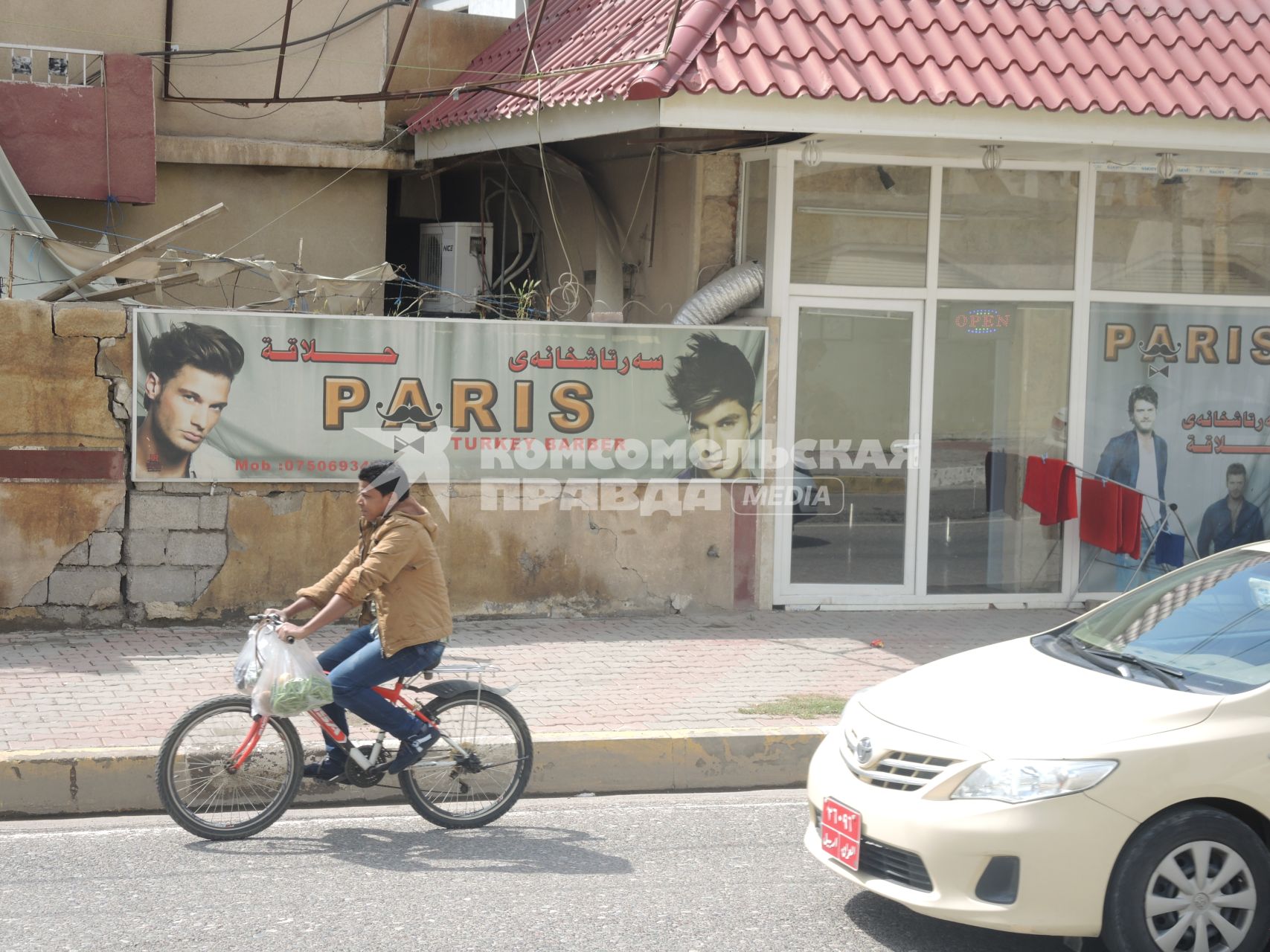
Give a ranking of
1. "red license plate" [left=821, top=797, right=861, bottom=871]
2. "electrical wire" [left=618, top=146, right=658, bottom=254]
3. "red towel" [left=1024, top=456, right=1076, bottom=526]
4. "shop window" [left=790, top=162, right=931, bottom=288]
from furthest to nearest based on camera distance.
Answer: "electrical wire" [left=618, top=146, right=658, bottom=254] < "red towel" [left=1024, top=456, right=1076, bottom=526] < "shop window" [left=790, top=162, right=931, bottom=288] < "red license plate" [left=821, top=797, right=861, bottom=871]

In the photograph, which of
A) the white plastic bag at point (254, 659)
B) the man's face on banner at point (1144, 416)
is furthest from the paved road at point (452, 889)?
the man's face on banner at point (1144, 416)

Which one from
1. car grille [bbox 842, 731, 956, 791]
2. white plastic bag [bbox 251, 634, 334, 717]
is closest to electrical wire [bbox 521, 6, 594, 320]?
white plastic bag [bbox 251, 634, 334, 717]

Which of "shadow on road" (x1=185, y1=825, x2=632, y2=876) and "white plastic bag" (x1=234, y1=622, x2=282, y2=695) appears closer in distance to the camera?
"shadow on road" (x1=185, y1=825, x2=632, y2=876)

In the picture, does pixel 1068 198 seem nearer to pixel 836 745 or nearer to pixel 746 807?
pixel 746 807

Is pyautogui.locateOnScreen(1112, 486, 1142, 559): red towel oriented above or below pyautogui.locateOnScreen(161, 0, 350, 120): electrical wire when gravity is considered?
below

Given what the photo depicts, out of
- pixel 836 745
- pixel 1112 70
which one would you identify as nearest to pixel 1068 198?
pixel 1112 70

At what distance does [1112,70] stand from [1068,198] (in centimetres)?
139

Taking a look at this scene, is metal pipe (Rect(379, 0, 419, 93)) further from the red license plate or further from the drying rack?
the red license plate

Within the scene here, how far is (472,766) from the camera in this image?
20.6ft

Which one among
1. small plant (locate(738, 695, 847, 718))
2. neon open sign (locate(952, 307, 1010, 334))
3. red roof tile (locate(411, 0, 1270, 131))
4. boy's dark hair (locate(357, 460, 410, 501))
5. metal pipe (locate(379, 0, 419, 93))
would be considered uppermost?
metal pipe (locate(379, 0, 419, 93))

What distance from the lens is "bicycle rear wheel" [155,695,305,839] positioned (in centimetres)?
595

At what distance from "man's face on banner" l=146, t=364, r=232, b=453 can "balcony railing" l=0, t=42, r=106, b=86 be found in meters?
3.75

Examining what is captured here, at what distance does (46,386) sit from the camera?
9.29 m

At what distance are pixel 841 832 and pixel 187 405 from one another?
6.24m
